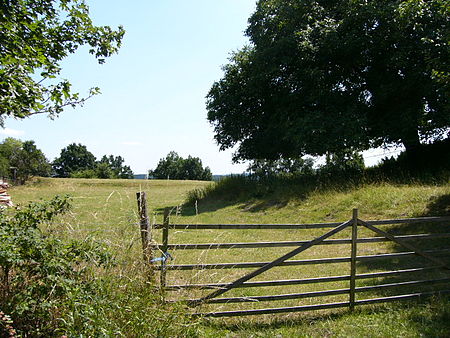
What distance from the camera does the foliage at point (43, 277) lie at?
3.19 m

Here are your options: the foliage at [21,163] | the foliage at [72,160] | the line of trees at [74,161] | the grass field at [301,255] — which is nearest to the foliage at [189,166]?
the line of trees at [74,161]

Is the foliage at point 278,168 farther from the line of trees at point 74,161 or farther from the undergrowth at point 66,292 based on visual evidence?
the line of trees at point 74,161

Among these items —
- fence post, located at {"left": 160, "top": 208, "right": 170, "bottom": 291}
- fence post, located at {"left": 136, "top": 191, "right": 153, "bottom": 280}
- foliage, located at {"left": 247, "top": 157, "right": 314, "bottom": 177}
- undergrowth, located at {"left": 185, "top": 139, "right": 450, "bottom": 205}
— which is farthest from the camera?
foliage, located at {"left": 247, "top": 157, "right": 314, "bottom": 177}

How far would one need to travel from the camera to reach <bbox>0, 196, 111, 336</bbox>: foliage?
3.19 m

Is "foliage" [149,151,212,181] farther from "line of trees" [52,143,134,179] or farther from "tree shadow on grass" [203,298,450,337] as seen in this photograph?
"tree shadow on grass" [203,298,450,337]

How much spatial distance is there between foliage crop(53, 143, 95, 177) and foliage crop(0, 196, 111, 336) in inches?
4184

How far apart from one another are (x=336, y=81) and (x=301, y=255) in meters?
14.6

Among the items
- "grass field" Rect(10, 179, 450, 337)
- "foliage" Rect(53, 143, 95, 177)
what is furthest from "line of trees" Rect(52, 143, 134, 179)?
"grass field" Rect(10, 179, 450, 337)

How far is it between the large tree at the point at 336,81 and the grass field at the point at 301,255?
174 inches

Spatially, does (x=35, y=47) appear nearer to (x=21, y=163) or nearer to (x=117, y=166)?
(x=21, y=163)

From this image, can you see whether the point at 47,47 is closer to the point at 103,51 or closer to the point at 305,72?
the point at 103,51

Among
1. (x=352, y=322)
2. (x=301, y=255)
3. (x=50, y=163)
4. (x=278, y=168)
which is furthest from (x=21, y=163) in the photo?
(x=352, y=322)

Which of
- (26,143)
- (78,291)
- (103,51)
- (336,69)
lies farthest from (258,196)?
(26,143)

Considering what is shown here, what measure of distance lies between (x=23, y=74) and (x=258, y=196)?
49.3 ft
